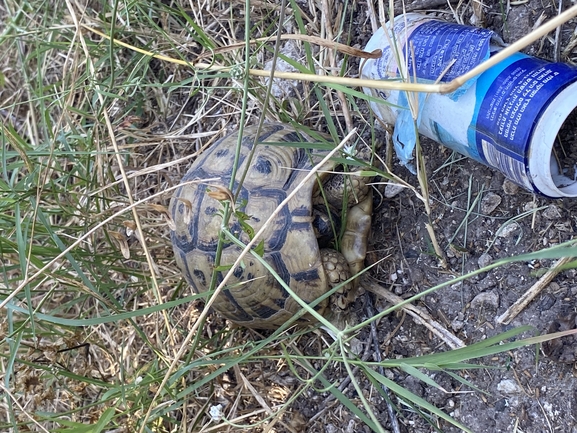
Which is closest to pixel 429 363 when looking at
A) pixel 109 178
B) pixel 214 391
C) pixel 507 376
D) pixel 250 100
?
pixel 507 376

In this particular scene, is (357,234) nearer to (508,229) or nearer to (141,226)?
(508,229)

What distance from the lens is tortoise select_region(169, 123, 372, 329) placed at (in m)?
1.35

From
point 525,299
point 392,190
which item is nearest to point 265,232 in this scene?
point 392,190

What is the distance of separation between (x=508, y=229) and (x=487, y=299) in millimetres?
164

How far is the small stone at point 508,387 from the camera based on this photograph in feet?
3.92

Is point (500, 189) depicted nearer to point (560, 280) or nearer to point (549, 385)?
point (560, 280)

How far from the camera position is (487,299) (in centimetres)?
126

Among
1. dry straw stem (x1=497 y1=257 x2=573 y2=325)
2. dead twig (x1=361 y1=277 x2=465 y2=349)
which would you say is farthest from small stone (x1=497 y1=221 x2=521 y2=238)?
dead twig (x1=361 y1=277 x2=465 y2=349)

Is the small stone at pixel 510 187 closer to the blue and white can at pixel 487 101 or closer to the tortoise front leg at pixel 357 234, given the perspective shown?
the blue and white can at pixel 487 101

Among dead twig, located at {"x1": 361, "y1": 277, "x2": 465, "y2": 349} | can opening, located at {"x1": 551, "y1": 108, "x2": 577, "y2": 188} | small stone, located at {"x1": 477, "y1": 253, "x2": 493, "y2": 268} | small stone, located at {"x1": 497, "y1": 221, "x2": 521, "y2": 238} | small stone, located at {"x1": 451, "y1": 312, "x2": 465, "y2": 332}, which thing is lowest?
dead twig, located at {"x1": 361, "y1": 277, "x2": 465, "y2": 349}

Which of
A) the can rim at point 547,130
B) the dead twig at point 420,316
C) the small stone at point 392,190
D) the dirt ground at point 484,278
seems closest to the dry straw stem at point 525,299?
the dirt ground at point 484,278

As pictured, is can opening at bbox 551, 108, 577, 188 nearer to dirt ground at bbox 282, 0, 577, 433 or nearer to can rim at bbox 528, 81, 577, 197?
dirt ground at bbox 282, 0, 577, 433

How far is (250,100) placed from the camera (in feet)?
5.38

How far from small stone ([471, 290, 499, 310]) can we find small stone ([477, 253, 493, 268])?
0.06 meters
